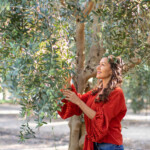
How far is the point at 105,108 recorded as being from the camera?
3.31 m

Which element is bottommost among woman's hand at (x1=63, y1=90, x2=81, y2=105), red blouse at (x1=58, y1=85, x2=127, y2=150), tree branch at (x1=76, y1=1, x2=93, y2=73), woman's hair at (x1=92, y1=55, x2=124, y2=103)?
red blouse at (x1=58, y1=85, x2=127, y2=150)

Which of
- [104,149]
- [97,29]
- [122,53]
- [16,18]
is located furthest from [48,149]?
[16,18]

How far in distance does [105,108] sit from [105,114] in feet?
0.23

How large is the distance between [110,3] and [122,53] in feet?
2.55

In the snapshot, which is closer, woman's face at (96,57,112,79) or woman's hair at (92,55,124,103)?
woman's hair at (92,55,124,103)

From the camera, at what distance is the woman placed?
130 inches

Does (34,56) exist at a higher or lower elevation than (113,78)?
higher

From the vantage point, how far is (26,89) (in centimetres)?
245

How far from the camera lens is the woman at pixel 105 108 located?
3297 mm

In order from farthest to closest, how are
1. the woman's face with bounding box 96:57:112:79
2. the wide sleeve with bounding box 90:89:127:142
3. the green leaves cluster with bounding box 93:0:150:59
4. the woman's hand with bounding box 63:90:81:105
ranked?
the green leaves cluster with bounding box 93:0:150:59, the woman's face with bounding box 96:57:112:79, the wide sleeve with bounding box 90:89:127:142, the woman's hand with bounding box 63:90:81:105

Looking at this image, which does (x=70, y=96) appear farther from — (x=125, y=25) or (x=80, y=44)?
(x=80, y=44)

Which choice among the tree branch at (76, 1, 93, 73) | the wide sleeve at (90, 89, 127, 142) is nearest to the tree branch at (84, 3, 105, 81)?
the tree branch at (76, 1, 93, 73)

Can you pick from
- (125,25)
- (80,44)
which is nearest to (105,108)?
(125,25)

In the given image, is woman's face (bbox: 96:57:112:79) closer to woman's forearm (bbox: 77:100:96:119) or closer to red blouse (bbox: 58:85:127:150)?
red blouse (bbox: 58:85:127:150)
